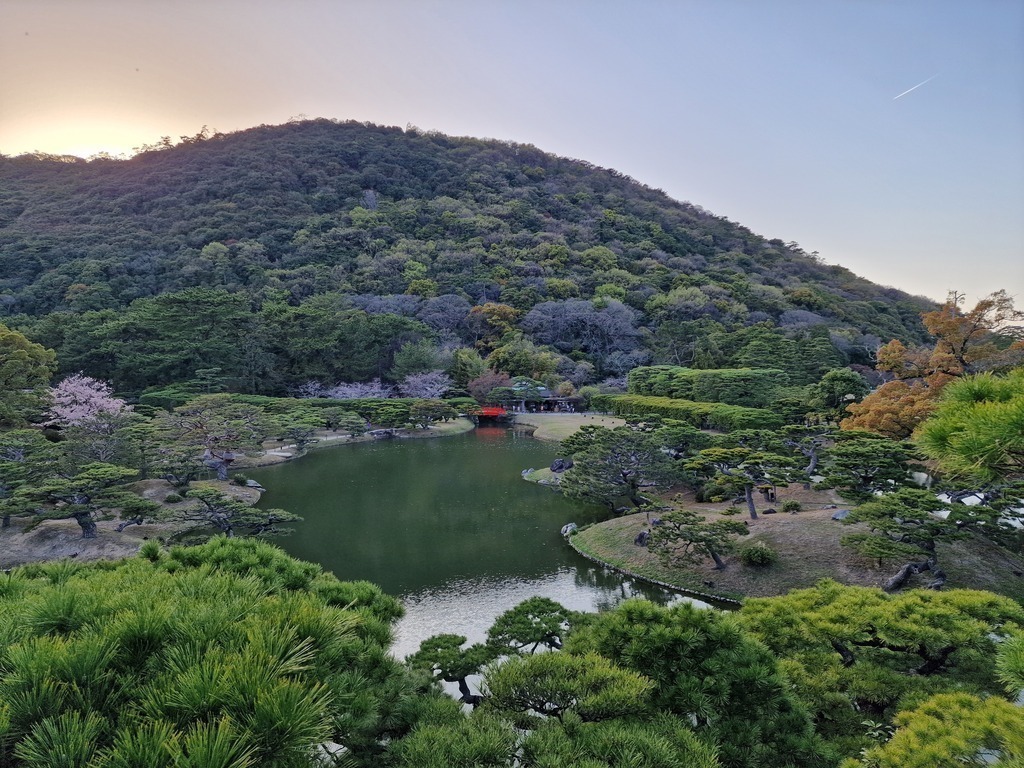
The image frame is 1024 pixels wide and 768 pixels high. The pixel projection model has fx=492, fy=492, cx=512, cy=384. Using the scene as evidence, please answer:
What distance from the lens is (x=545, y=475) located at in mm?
18781

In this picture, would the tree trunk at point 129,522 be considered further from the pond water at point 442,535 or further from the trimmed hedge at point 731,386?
the trimmed hedge at point 731,386

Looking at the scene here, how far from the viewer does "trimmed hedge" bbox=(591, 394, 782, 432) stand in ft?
72.0

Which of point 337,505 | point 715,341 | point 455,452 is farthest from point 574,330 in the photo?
point 337,505

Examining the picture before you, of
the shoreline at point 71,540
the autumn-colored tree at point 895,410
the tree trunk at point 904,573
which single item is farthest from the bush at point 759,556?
the shoreline at point 71,540

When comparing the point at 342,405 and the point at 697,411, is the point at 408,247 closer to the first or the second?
the point at 342,405

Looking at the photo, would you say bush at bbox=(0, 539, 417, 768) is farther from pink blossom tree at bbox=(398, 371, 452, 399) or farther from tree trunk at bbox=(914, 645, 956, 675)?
pink blossom tree at bbox=(398, 371, 452, 399)

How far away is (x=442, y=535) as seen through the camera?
1313 cm

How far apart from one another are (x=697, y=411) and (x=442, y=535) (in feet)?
54.9

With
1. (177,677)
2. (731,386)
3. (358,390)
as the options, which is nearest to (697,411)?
(731,386)

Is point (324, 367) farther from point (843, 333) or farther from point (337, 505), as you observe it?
→ point (843, 333)

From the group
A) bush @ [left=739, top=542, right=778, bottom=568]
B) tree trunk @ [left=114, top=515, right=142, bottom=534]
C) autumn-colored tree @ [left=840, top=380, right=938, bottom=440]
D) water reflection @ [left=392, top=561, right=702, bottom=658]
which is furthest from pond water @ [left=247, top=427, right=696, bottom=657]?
autumn-colored tree @ [left=840, top=380, right=938, bottom=440]

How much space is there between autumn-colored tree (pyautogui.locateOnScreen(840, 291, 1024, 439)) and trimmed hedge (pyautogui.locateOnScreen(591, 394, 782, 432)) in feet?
23.2

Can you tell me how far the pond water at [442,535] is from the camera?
9719mm

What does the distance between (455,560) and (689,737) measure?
30.3 ft
